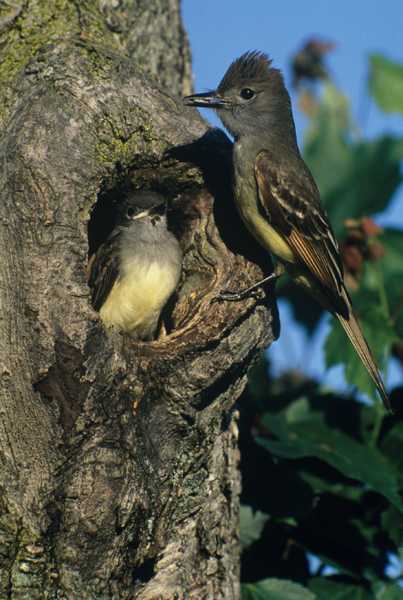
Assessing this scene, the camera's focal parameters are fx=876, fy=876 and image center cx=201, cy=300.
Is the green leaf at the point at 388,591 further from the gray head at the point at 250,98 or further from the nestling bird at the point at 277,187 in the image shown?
the gray head at the point at 250,98

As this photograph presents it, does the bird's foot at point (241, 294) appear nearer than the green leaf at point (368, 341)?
Yes

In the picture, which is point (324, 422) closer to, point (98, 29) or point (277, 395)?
point (277, 395)

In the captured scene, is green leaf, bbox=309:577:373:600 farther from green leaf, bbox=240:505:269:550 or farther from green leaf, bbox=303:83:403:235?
green leaf, bbox=303:83:403:235

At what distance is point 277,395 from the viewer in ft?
18.6

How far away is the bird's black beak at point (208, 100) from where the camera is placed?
5.45 m

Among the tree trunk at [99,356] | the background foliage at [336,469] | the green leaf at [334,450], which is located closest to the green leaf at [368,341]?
the background foliage at [336,469]

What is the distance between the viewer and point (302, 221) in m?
5.42

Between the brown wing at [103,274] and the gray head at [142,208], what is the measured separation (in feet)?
0.72

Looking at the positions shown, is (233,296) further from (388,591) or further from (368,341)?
(388,591)

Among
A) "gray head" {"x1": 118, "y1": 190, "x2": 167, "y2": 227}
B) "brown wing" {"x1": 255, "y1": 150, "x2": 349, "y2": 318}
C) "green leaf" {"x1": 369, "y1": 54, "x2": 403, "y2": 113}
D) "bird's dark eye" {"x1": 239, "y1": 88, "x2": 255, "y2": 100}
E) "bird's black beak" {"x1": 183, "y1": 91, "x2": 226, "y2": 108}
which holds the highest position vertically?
"green leaf" {"x1": 369, "y1": 54, "x2": 403, "y2": 113}

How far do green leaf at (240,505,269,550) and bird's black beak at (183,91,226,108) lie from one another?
2480 millimetres

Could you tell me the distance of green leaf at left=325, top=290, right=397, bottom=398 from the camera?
525cm

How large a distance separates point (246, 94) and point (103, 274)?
1549mm

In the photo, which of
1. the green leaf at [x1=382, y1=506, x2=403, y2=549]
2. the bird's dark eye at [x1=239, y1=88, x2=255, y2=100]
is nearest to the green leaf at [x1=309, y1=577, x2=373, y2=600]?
the green leaf at [x1=382, y1=506, x2=403, y2=549]
